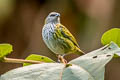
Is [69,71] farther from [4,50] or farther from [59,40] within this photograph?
[59,40]

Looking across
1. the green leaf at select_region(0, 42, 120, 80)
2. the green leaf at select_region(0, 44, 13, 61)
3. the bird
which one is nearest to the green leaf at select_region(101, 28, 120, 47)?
the green leaf at select_region(0, 42, 120, 80)

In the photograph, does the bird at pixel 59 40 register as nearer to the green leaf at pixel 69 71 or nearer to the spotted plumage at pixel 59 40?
the spotted plumage at pixel 59 40

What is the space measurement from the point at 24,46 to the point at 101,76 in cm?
741

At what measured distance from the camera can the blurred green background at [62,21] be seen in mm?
8352

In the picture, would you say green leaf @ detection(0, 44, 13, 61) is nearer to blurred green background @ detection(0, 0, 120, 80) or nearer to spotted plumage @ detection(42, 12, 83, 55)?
spotted plumage @ detection(42, 12, 83, 55)

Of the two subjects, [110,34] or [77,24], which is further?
[77,24]

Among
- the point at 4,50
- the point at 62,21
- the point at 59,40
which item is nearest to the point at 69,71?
the point at 4,50

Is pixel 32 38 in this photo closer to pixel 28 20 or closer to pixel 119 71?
pixel 28 20

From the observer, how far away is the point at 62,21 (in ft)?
28.9

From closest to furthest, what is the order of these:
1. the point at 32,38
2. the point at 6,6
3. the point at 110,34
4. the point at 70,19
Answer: the point at 110,34 → the point at 6,6 → the point at 32,38 → the point at 70,19

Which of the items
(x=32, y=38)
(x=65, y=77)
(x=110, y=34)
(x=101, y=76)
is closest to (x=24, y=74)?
(x=65, y=77)

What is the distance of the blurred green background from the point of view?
8352 mm

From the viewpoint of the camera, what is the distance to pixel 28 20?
28.6 feet

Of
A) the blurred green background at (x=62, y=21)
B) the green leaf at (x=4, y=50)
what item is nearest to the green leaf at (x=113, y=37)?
the green leaf at (x=4, y=50)
